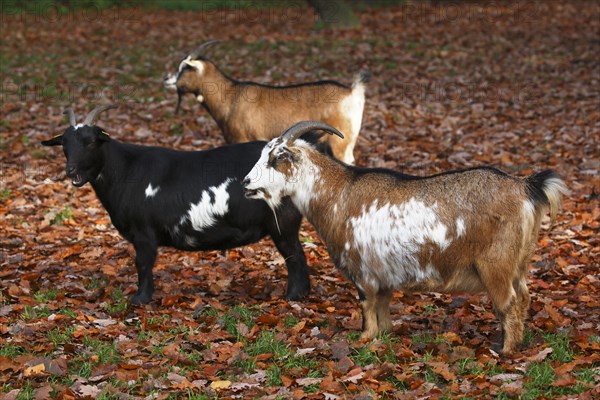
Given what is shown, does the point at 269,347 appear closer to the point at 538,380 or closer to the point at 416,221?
the point at 416,221

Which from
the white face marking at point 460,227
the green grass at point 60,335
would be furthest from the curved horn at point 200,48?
the white face marking at point 460,227

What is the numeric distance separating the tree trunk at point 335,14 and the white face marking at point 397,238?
16.3 m

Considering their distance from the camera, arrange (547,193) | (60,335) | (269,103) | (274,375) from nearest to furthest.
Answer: (274,375)
(547,193)
(60,335)
(269,103)

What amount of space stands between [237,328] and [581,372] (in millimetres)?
2606

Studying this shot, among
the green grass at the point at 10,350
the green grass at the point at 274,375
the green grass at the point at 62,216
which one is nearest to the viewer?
the green grass at the point at 274,375

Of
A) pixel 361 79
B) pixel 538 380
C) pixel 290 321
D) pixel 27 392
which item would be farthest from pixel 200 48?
pixel 538 380

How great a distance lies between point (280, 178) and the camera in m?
6.48

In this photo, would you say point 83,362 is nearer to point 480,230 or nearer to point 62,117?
point 480,230

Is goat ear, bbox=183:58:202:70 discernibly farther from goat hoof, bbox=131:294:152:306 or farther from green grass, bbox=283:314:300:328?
green grass, bbox=283:314:300:328

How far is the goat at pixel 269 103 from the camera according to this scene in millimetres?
10719

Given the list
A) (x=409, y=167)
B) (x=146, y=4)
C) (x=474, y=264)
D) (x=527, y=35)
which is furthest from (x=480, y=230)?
(x=146, y=4)

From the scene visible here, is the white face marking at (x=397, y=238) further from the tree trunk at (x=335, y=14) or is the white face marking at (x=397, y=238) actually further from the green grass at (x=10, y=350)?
the tree trunk at (x=335, y=14)

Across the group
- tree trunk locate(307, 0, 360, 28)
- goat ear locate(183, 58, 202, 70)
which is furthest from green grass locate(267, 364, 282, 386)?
tree trunk locate(307, 0, 360, 28)

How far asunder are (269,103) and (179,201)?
385 cm
